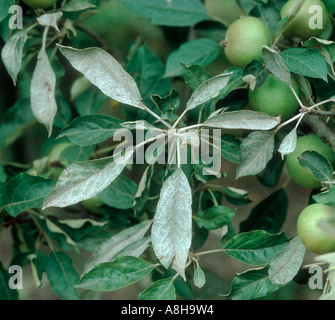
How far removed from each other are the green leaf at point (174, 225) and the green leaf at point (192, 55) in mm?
287

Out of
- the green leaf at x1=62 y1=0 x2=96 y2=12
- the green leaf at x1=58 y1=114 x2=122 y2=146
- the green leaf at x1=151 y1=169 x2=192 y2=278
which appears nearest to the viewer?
the green leaf at x1=151 y1=169 x2=192 y2=278

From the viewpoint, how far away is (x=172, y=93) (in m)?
0.68

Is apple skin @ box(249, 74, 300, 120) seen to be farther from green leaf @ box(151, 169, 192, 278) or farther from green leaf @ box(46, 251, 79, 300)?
green leaf @ box(46, 251, 79, 300)

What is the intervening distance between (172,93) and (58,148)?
374 millimetres

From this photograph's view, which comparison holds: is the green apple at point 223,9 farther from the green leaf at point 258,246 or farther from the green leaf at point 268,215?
→ the green leaf at point 258,246

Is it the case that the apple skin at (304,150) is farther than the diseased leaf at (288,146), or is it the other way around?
the apple skin at (304,150)

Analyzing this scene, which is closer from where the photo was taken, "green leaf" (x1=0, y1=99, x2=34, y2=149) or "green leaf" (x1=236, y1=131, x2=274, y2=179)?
"green leaf" (x1=236, y1=131, x2=274, y2=179)

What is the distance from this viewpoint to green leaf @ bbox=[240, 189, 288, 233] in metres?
0.84

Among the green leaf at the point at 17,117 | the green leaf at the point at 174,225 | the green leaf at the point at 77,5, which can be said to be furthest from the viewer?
the green leaf at the point at 17,117

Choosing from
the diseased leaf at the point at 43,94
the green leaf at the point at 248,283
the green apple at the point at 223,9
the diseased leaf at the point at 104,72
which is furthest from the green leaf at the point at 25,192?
the green apple at the point at 223,9

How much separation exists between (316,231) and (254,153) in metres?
0.13

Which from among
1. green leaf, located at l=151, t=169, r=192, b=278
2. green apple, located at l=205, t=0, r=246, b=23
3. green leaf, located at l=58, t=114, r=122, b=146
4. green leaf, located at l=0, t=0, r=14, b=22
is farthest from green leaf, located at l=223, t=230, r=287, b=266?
green apple, located at l=205, t=0, r=246, b=23

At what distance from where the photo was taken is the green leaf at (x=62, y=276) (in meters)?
0.82

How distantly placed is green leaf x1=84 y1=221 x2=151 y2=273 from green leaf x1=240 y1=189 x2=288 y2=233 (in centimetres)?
20
